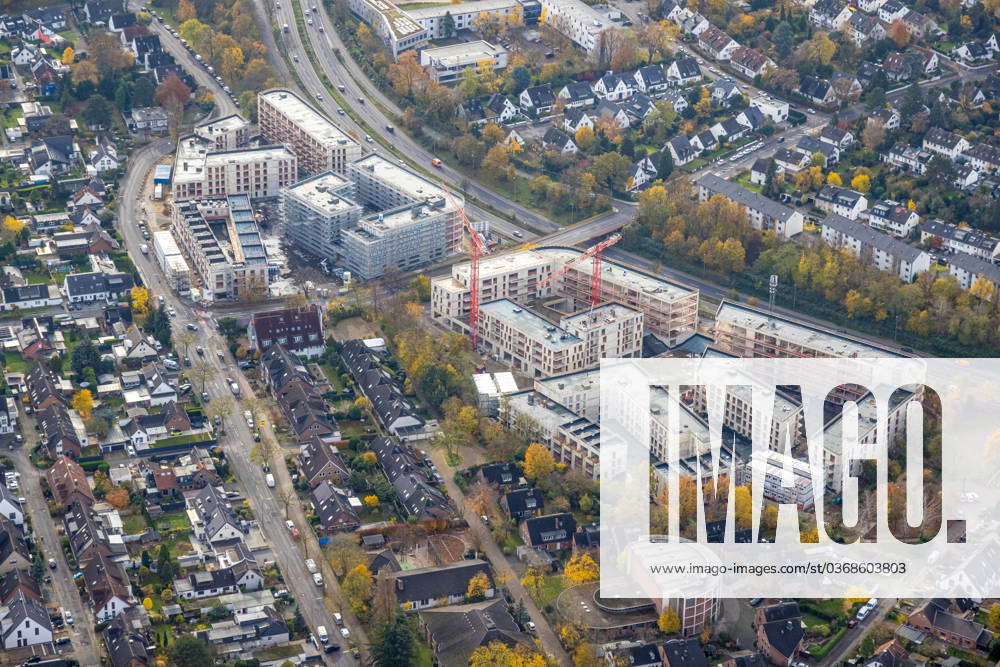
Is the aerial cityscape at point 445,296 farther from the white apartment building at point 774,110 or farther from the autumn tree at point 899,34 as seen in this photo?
the autumn tree at point 899,34

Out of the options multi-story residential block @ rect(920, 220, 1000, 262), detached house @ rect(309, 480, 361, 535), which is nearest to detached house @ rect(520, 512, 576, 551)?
detached house @ rect(309, 480, 361, 535)

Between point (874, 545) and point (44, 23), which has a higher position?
point (44, 23)

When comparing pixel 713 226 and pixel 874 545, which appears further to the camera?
pixel 713 226

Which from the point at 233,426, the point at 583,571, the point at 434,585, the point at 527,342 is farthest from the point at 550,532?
the point at 233,426

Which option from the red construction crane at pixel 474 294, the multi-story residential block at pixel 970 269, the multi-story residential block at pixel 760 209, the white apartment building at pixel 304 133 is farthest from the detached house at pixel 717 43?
the red construction crane at pixel 474 294

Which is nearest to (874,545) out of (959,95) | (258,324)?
(258,324)

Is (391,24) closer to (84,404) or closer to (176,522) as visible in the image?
(84,404)

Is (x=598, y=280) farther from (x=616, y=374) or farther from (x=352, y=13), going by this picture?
(x=352, y=13)
